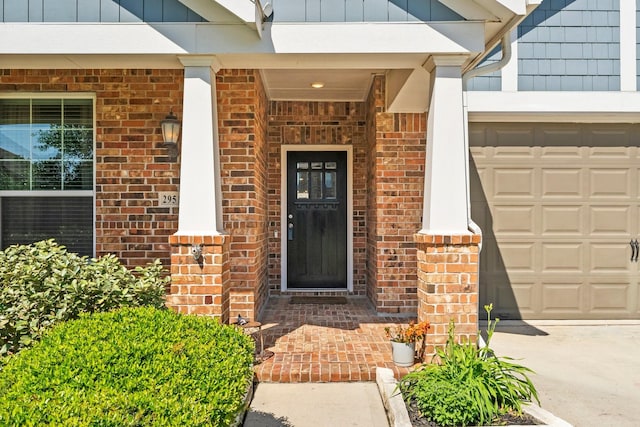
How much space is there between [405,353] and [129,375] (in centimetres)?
218

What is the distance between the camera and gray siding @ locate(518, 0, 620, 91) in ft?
16.5

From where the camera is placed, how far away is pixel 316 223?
6.39 m

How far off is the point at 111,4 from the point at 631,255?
5956 mm

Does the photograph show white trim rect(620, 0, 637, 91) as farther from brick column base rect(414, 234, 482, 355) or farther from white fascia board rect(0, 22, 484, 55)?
brick column base rect(414, 234, 482, 355)

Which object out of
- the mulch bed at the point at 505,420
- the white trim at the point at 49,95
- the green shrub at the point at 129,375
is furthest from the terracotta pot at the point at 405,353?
the white trim at the point at 49,95

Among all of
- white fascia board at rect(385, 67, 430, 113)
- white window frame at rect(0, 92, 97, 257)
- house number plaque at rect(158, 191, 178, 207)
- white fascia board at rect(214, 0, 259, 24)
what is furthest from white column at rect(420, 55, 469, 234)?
white window frame at rect(0, 92, 97, 257)

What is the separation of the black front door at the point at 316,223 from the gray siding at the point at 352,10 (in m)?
2.97

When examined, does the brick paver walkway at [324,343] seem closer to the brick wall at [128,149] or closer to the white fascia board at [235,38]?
the brick wall at [128,149]

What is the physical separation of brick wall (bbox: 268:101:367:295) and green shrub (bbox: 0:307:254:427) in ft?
12.0

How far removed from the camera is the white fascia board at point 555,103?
5.02 m


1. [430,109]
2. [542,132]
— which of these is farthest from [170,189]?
[542,132]

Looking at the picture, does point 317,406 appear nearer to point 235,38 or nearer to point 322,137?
point 235,38

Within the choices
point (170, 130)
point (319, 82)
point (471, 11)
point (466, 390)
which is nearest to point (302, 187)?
point (319, 82)

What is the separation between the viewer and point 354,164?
20.4 feet
